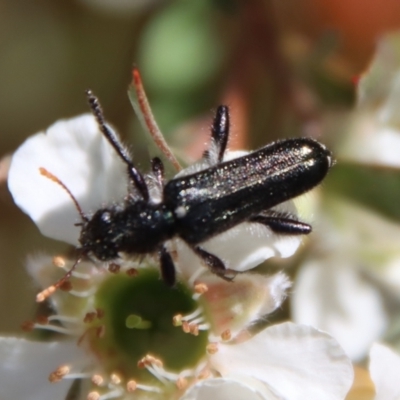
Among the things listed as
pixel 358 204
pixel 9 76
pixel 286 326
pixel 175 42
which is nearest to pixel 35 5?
pixel 9 76

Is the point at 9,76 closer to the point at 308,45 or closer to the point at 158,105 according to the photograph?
the point at 158,105

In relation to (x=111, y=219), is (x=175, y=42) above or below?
above

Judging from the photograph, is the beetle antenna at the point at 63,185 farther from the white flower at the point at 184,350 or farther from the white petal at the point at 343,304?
the white petal at the point at 343,304

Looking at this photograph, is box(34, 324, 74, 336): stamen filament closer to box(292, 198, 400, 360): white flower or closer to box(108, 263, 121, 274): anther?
box(108, 263, 121, 274): anther

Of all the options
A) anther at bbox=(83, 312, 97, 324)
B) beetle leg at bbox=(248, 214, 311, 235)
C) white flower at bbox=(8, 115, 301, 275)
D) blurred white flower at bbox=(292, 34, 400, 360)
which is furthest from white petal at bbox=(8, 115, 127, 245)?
blurred white flower at bbox=(292, 34, 400, 360)

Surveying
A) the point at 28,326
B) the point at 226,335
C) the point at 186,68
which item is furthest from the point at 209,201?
the point at 186,68

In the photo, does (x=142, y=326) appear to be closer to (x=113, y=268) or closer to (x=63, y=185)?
(x=113, y=268)

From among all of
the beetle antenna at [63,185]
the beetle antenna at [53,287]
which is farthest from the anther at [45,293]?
the beetle antenna at [63,185]
